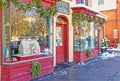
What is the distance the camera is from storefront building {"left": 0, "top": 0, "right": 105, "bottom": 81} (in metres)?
8.23

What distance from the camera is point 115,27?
27750mm

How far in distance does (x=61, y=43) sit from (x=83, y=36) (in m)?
1.97

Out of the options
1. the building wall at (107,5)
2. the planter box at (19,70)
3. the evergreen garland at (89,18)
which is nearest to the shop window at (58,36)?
the evergreen garland at (89,18)

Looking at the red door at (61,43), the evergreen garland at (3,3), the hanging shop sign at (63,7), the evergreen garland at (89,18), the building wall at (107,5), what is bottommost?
the red door at (61,43)

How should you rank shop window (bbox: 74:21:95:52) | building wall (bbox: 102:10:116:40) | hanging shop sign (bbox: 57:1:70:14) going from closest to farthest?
1. hanging shop sign (bbox: 57:1:70:14)
2. shop window (bbox: 74:21:95:52)
3. building wall (bbox: 102:10:116:40)

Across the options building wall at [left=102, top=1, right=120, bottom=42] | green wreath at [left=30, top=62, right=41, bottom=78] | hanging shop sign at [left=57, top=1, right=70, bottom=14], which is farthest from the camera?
building wall at [left=102, top=1, right=120, bottom=42]

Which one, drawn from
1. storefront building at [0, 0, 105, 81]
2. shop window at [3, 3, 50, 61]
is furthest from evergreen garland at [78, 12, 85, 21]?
shop window at [3, 3, 50, 61]

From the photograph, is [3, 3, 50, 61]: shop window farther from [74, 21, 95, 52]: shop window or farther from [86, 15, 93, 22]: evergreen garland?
[86, 15, 93, 22]: evergreen garland

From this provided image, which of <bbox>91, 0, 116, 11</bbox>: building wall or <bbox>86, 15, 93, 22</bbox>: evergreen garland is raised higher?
<bbox>91, 0, 116, 11</bbox>: building wall

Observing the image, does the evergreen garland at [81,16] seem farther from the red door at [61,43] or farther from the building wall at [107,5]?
the building wall at [107,5]

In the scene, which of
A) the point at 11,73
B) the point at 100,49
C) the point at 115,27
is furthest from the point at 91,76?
the point at 115,27

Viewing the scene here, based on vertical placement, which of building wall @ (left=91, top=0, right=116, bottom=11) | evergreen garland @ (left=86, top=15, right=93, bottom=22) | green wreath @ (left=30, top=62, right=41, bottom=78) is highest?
building wall @ (left=91, top=0, right=116, bottom=11)

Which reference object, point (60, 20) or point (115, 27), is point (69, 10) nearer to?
point (60, 20)

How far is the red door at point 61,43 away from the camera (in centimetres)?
1330
